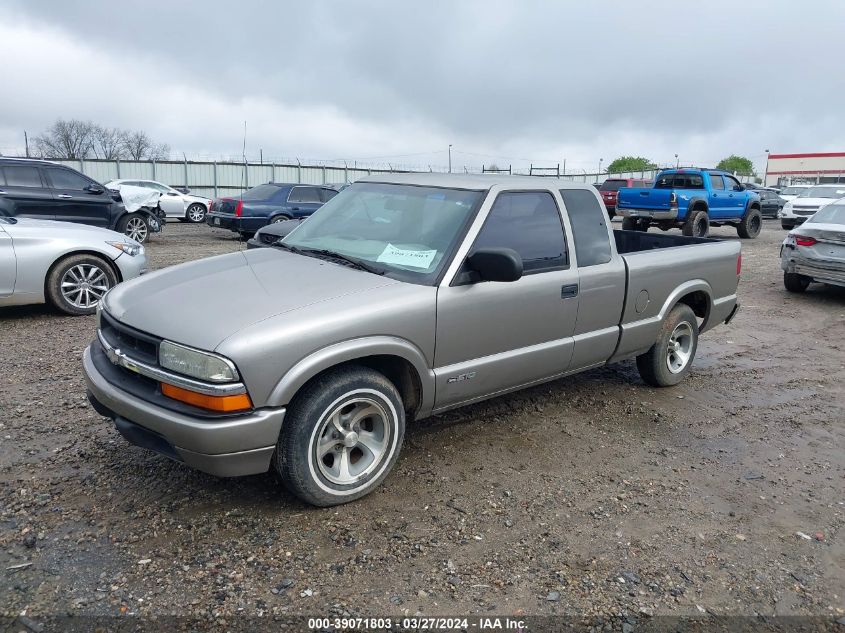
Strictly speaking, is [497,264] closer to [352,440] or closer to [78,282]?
[352,440]

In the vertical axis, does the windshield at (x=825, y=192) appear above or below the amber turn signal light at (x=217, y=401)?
above

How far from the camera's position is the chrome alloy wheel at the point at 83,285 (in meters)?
7.23

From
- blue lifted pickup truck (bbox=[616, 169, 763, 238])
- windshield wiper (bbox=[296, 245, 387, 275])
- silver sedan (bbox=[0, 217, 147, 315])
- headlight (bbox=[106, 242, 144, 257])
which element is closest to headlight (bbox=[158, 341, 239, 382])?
windshield wiper (bbox=[296, 245, 387, 275])

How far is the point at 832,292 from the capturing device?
35.4 feet

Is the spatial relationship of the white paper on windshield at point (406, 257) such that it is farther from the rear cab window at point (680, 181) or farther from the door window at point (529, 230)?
the rear cab window at point (680, 181)

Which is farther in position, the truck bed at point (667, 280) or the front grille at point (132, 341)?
the truck bed at point (667, 280)

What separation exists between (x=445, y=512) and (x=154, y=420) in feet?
5.10

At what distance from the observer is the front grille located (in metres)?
3.23

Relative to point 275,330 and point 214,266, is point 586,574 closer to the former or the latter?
point 275,330

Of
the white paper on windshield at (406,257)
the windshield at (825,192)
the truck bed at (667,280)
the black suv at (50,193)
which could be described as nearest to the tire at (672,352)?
the truck bed at (667,280)

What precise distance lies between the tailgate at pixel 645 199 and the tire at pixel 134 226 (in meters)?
12.3

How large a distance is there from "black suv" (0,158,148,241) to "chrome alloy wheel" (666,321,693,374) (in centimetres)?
1073

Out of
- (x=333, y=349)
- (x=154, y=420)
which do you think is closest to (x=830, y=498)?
(x=333, y=349)

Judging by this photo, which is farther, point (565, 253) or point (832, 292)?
point (832, 292)
